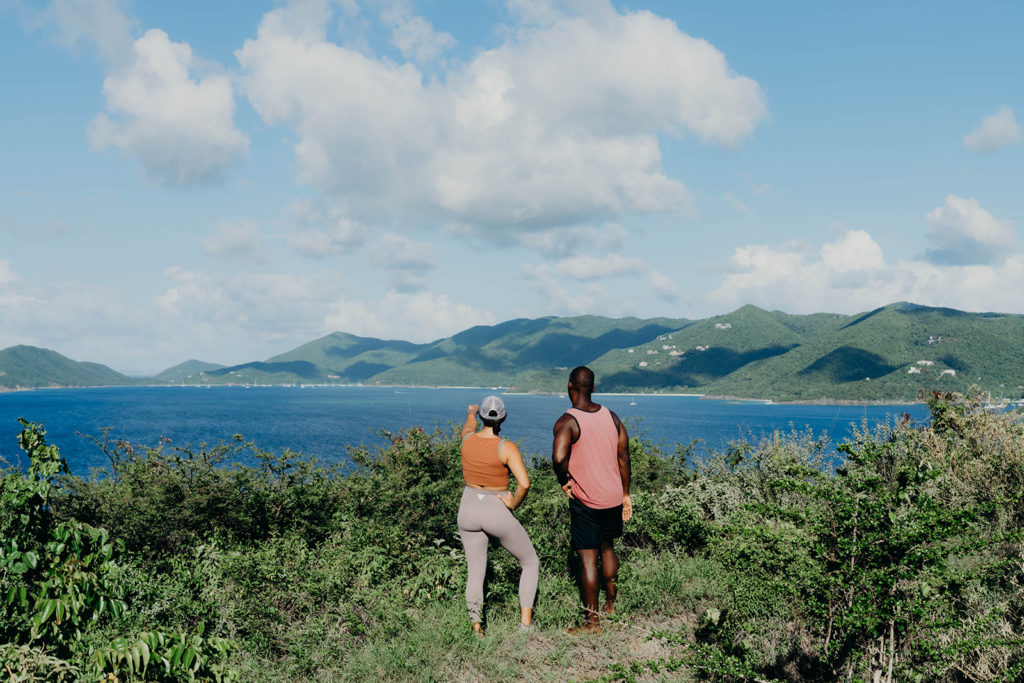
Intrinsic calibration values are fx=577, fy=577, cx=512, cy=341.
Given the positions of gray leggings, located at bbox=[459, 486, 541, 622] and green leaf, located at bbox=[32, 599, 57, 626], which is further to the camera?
gray leggings, located at bbox=[459, 486, 541, 622]

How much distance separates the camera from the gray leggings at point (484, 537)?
4.98m

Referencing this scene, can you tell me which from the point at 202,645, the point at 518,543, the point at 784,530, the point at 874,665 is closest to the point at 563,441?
the point at 518,543

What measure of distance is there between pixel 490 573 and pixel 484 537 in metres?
1.32

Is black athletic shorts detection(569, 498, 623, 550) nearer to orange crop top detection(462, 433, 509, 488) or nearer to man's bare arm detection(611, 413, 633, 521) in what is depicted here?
man's bare arm detection(611, 413, 633, 521)

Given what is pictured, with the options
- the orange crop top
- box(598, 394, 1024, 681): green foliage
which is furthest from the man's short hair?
box(598, 394, 1024, 681): green foliage

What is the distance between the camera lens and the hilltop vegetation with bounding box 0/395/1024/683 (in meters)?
3.17

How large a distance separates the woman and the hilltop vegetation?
311 mm

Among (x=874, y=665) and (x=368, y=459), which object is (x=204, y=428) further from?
(x=874, y=665)

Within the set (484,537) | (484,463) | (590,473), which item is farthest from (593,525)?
(484,463)

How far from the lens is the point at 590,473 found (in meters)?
5.22

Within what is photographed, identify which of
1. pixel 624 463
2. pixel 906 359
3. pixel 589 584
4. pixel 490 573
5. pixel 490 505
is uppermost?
pixel 624 463

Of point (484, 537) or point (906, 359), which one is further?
point (906, 359)

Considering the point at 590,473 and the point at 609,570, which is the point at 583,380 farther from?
the point at 609,570

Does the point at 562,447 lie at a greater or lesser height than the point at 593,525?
greater
